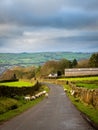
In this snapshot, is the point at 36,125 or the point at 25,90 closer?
the point at 36,125

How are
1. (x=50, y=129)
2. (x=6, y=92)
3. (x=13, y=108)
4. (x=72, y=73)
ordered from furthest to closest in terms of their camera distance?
(x=72, y=73), (x=6, y=92), (x=13, y=108), (x=50, y=129)

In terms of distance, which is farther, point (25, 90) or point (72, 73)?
point (72, 73)

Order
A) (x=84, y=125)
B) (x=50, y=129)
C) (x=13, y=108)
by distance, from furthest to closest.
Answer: (x=13, y=108) → (x=84, y=125) → (x=50, y=129)

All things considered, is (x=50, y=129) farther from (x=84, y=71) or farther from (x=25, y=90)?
(x=84, y=71)

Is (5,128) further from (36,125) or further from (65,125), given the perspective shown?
(65,125)

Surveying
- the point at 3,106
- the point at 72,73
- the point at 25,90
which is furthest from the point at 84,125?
the point at 72,73

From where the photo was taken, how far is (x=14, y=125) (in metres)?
26.0

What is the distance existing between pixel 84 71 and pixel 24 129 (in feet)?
527

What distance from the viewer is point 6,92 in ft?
174

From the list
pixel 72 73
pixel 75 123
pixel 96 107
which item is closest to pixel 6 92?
pixel 96 107

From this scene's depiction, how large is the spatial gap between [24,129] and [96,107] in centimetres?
1609

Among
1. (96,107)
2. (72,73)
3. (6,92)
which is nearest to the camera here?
(96,107)

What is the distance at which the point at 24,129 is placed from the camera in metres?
23.8

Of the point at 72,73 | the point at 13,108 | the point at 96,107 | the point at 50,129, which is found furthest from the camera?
the point at 72,73
